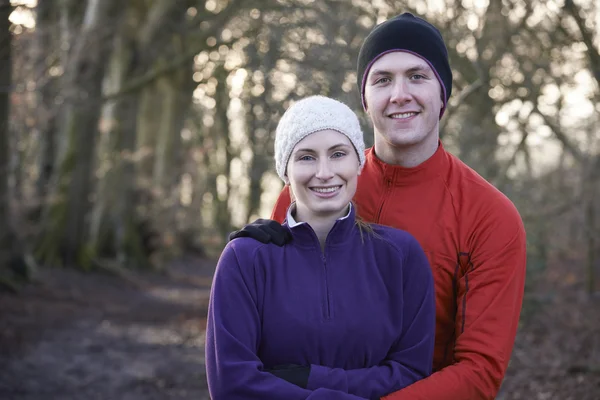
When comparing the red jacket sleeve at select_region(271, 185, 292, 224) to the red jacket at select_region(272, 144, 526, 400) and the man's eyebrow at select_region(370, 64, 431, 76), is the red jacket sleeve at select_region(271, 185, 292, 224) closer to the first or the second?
the red jacket at select_region(272, 144, 526, 400)

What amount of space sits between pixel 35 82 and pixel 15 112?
1629mm

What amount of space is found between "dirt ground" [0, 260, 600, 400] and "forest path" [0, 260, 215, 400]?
0.02m

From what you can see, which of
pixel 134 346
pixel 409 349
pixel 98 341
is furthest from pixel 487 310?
pixel 98 341

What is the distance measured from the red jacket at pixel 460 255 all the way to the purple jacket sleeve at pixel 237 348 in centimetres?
44

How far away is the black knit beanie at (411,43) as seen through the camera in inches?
141

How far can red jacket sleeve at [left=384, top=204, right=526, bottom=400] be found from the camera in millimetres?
3199

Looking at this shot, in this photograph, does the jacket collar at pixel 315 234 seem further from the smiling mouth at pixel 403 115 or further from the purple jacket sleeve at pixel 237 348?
the smiling mouth at pixel 403 115

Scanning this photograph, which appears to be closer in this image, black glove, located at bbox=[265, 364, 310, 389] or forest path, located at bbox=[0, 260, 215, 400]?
black glove, located at bbox=[265, 364, 310, 389]

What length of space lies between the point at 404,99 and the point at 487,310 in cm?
95

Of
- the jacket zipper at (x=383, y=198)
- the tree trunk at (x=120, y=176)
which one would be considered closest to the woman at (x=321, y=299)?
the jacket zipper at (x=383, y=198)

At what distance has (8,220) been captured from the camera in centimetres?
1355

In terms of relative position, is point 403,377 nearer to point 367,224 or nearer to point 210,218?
point 367,224

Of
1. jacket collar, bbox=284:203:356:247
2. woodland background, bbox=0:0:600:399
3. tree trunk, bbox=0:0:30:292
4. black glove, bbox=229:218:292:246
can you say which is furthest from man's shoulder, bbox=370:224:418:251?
tree trunk, bbox=0:0:30:292

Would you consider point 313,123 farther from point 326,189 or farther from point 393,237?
point 393,237
